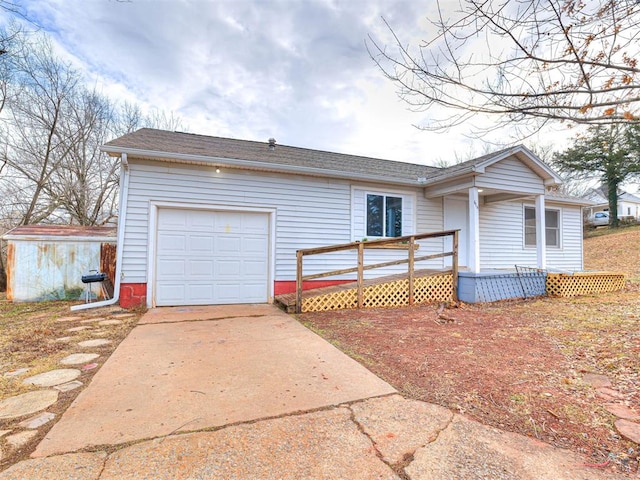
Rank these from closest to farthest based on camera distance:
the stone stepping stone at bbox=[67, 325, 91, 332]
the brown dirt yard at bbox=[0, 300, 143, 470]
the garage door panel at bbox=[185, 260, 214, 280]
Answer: the brown dirt yard at bbox=[0, 300, 143, 470], the stone stepping stone at bbox=[67, 325, 91, 332], the garage door panel at bbox=[185, 260, 214, 280]

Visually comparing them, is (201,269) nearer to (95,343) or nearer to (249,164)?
(249,164)

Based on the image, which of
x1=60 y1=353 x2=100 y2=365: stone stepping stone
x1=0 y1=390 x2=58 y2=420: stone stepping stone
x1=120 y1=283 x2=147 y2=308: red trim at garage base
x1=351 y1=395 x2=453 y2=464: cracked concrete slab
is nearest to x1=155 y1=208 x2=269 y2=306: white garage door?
x1=120 y1=283 x2=147 y2=308: red trim at garage base

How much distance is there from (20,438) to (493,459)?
3.03 metres

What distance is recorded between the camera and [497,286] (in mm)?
7473

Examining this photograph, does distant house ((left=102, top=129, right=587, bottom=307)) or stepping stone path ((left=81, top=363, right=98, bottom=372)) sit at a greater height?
distant house ((left=102, top=129, right=587, bottom=307))

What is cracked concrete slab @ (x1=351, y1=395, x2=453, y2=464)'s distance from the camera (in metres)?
1.97

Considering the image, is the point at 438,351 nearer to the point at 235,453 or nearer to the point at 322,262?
the point at 235,453

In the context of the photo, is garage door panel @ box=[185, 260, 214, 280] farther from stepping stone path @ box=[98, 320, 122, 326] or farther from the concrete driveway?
the concrete driveway

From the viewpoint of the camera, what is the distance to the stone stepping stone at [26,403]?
7.70 feet

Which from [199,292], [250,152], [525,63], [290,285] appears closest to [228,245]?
[199,292]

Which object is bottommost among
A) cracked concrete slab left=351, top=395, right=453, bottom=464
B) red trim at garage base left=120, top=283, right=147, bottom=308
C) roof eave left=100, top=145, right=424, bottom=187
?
cracked concrete slab left=351, top=395, right=453, bottom=464

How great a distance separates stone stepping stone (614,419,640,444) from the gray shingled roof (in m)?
6.31

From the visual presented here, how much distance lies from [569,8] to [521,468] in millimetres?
3933

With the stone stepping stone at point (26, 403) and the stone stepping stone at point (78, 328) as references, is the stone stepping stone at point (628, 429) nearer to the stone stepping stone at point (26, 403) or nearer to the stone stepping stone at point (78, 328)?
the stone stepping stone at point (26, 403)
